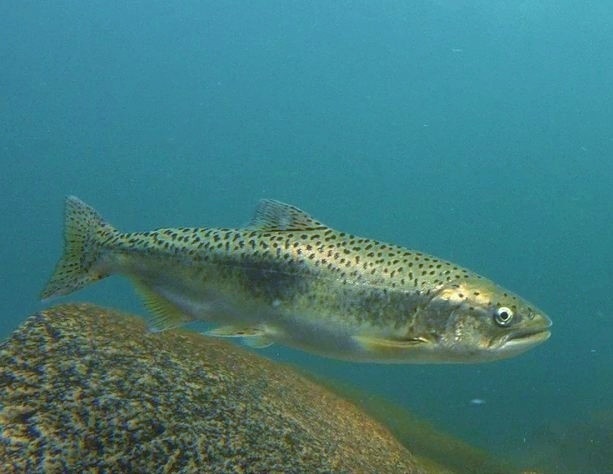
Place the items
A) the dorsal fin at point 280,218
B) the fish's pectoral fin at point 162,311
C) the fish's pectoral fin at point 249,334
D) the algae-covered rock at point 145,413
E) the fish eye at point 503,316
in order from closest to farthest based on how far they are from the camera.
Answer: the algae-covered rock at point 145,413 → the fish eye at point 503,316 → the fish's pectoral fin at point 249,334 → the fish's pectoral fin at point 162,311 → the dorsal fin at point 280,218

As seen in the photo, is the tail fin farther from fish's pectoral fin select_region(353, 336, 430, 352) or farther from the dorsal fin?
fish's pectoral fin select_region(353, 336, 430, 352)

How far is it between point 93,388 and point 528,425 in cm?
1049

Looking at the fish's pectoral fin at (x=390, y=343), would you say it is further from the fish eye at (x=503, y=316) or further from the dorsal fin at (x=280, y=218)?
the dorsal fin at (x=280, y=218)

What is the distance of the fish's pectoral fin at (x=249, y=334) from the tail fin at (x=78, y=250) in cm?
125

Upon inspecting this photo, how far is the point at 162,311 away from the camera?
17.3ft

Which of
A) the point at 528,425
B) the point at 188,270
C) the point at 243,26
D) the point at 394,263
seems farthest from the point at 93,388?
the point at 243,26

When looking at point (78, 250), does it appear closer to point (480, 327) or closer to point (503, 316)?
point (480, 327)

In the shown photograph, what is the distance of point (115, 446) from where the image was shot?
12.2 feet

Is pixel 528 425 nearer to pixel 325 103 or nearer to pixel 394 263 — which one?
pixel 394 263

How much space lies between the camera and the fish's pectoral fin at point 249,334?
16.3 ft

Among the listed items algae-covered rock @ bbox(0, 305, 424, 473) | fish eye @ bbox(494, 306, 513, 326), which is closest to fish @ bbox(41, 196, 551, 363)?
fish eye @ bbox(494, 306, 513, 326)

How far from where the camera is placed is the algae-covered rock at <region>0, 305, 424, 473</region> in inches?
146

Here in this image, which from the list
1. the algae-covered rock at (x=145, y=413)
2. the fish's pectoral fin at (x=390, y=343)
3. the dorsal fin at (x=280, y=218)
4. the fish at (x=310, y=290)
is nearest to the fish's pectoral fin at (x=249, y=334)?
the fish at (x=310, y=290)

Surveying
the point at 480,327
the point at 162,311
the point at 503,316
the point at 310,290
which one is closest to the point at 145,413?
the point at 162,311
